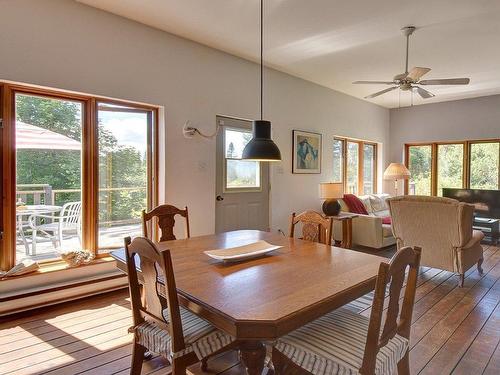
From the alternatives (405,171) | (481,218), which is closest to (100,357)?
(405,171)

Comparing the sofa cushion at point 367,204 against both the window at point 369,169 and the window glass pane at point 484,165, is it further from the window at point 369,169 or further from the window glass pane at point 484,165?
the window glass pane at point 484,165

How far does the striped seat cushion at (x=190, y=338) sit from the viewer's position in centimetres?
151

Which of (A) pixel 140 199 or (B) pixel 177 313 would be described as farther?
(A) pixel 140 199

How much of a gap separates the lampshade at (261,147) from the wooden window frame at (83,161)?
1.78 metres

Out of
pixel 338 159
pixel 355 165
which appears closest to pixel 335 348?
pixel 338 159

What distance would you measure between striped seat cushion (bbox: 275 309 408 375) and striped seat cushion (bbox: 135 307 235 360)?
0.30 meters

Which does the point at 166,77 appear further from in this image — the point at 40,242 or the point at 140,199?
the point at 40,242

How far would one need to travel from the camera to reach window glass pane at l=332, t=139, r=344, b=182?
247 inches

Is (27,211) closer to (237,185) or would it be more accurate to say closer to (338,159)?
(237,185)

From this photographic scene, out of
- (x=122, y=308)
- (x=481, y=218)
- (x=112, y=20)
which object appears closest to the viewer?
(x=122, y=308)

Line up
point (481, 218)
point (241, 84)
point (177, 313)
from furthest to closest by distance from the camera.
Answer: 1. point (481, 218)
2. point (241, 84)
3. point (177, 313)

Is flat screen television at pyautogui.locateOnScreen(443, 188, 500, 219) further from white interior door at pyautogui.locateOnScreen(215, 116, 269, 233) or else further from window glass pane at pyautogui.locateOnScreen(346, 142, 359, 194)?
white interior door at pyautogui.locateOnScreen(215, 116, 269, 233)

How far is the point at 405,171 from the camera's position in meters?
5.79

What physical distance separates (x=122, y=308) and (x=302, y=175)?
351 centimetres
